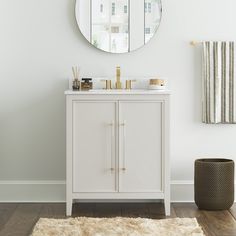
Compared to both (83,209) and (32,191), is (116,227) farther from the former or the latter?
(32,191)

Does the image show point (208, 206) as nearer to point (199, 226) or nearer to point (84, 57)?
point (199, 226)

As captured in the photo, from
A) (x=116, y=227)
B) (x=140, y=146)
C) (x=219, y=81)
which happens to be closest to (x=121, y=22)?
(x=219, y=81)

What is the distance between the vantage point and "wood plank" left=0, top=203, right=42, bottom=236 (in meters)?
3.83

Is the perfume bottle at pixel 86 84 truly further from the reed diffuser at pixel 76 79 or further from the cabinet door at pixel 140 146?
the cabinet door at pixel 140 146

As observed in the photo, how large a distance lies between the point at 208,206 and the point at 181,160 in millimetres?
506

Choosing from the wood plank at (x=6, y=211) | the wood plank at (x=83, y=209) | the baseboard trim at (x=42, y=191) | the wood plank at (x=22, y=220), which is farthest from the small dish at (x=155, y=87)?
the wood plank at (x=6, y=211)

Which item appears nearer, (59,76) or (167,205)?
(167,205)

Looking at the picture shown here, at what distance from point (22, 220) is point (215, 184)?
142cm

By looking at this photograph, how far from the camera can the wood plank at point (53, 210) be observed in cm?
429

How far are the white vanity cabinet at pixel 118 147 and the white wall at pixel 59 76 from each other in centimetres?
51

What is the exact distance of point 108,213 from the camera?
172 inches

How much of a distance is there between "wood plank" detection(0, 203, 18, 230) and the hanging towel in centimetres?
165

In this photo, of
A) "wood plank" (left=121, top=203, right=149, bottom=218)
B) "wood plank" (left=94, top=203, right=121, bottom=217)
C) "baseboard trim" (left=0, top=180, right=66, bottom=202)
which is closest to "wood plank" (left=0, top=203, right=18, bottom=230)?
"baseboard trim" (left=0, top=180, right=66, bottom=202)

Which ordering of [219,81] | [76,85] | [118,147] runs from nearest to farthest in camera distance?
[118,147] → [76,85] → [219,81]
